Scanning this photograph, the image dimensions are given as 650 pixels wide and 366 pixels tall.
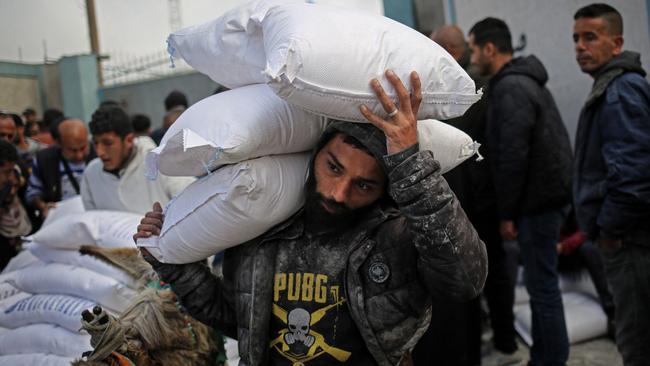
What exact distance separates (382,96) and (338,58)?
0.45 ft

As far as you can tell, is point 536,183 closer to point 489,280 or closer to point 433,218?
point 489,280

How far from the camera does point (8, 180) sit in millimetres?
4355

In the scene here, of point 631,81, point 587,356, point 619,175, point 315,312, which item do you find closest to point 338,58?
point 315,312

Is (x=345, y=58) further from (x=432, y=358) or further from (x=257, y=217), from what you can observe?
(x=432, y=358)

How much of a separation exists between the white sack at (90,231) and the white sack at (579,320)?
9.52ft

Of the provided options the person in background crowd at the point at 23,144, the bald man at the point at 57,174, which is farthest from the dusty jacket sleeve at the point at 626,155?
the person in background crowd at the point at 23,144

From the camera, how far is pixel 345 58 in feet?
4.78

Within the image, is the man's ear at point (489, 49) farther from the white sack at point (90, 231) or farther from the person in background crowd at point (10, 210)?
the person in background crowd at point (10, 210)

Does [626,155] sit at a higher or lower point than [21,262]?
higher

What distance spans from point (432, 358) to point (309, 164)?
216 cm

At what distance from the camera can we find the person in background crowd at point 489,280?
3574 mm

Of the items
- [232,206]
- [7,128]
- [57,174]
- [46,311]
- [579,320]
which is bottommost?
[579,320]

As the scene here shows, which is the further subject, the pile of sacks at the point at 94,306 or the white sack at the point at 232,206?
the pile of sacks at the point at 94,306

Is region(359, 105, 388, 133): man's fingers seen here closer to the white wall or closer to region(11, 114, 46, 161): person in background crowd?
the white wall
